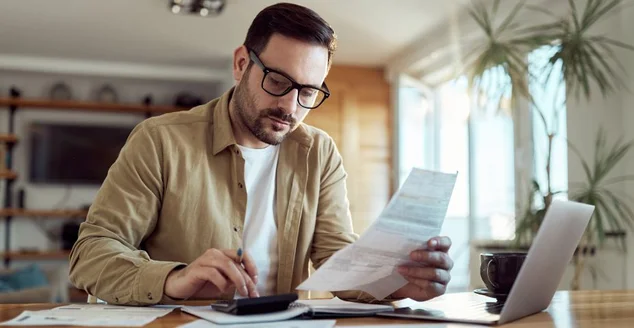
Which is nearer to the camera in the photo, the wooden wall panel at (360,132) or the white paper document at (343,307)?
the white paper document at (343,307)

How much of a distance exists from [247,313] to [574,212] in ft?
1.74

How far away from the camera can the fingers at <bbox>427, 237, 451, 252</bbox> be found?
3.73ft

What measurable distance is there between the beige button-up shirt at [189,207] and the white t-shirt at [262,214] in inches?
0.8

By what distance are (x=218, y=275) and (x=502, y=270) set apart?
49 cm

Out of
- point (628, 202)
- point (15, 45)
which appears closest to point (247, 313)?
point (628, 202)

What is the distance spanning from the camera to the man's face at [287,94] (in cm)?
143

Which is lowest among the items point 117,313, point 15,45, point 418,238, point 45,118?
point 117,313

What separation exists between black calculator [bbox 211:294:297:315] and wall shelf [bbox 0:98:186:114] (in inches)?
241

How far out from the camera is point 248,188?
5.12ft

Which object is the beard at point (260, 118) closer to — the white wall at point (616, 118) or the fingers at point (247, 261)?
the fingers at point (247, 261)

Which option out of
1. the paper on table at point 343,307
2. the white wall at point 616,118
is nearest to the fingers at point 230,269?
the paper on table at point 343,307

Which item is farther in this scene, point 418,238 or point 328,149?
point 328,149

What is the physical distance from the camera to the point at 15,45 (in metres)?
6.07

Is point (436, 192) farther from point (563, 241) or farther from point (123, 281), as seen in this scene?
point (123, 281)
